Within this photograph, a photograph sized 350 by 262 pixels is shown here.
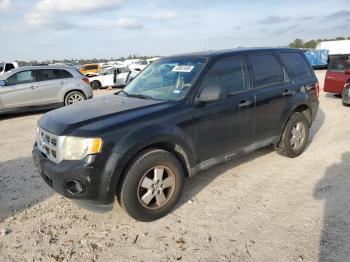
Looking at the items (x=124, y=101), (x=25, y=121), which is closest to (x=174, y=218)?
(x=124, y=101)

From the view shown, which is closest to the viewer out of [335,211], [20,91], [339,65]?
[335,211]

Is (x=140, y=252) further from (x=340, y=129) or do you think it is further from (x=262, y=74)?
(x=340, y=129)

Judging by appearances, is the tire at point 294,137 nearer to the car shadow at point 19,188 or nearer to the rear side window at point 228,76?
the rear side window at point 228,76

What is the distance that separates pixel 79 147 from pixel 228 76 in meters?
2.26

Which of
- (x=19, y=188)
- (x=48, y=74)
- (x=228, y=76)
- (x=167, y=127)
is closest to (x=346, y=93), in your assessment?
(x=228, y=76)

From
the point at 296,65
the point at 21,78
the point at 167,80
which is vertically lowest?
the point at 21,78

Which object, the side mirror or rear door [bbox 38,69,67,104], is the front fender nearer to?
the side mirror

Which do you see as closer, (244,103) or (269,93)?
(244,103)

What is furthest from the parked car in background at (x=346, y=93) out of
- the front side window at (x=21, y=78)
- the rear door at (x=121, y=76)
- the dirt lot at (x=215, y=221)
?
the rear door at (x=121, y=76)

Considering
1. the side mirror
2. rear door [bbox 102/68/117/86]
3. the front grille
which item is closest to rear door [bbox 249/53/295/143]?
the side mirror

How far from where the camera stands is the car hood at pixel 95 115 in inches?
135

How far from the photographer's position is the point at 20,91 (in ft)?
35.2

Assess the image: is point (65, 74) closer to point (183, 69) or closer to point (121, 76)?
point (183, 69)

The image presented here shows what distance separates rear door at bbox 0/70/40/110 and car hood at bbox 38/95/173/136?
290 inches
